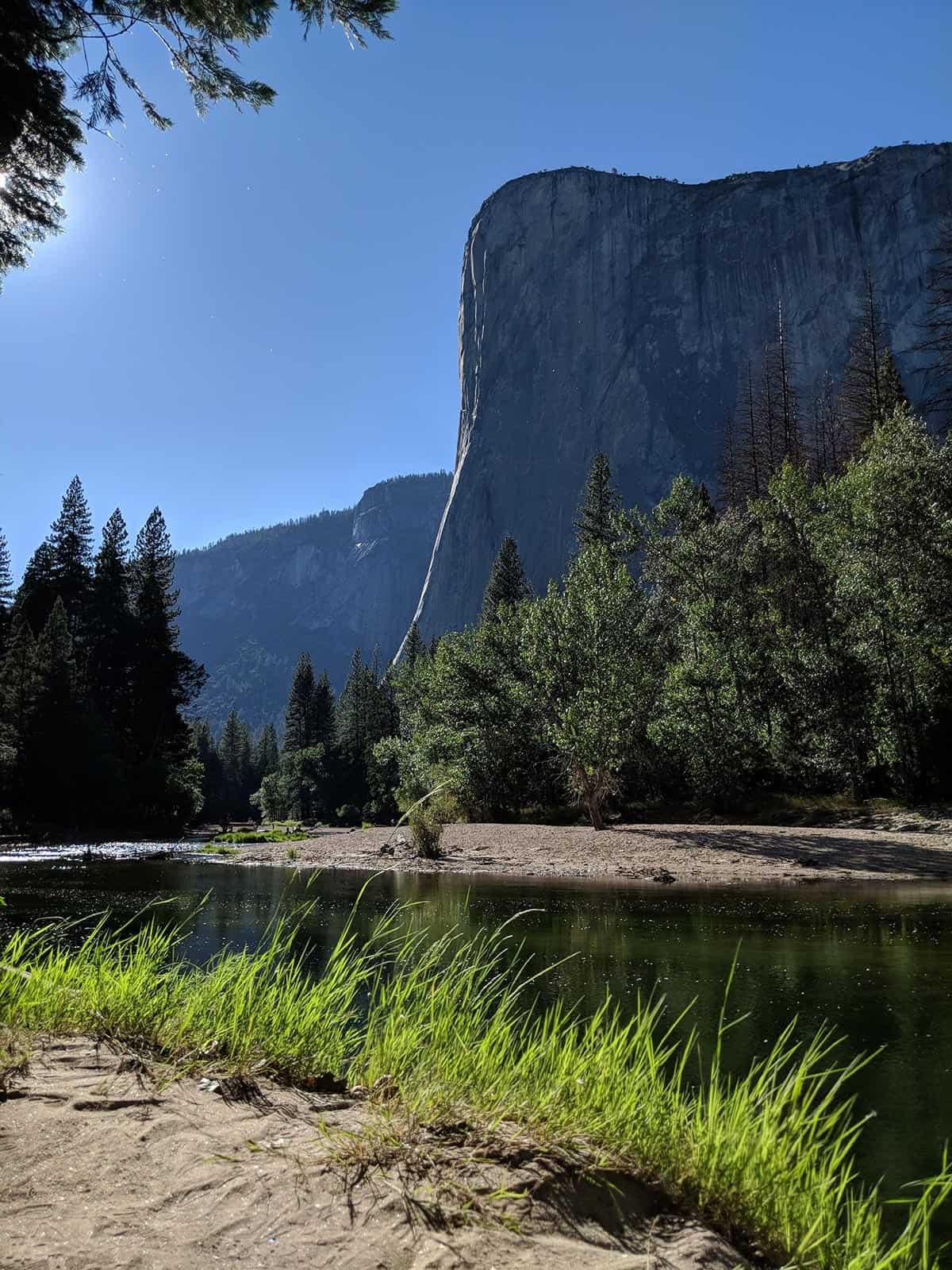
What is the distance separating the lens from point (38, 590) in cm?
5666

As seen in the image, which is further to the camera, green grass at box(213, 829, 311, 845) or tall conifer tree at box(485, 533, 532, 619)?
tall conifer tree at box(485, 533, 532, 619)

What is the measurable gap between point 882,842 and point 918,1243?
21088 mm

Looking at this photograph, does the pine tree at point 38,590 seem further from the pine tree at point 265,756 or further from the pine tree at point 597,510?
the pine tree at point 265,756

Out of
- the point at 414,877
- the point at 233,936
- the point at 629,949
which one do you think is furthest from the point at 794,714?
the point at 233,936

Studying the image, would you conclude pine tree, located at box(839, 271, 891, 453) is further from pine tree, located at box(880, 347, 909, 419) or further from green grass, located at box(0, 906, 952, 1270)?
green grass, located at box(0, 906, 952, 1270)

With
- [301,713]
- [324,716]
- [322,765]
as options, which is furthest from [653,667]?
[301,713]

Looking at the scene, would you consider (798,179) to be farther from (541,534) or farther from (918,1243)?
(918,1243)

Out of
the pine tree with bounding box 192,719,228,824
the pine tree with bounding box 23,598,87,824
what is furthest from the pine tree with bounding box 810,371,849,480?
the pine tree with bounding box 192,719,228,824

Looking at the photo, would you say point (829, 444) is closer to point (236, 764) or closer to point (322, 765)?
point (322, 765)

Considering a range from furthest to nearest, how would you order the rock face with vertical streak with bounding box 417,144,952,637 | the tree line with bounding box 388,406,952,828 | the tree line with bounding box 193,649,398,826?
the rock face with vertical streak with bounding box 417,144,952,637 → the tree line with bounding box 193,649,398,826 → the tree line with bounding box 388,406,952,828

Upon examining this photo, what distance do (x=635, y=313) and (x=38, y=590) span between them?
106 m

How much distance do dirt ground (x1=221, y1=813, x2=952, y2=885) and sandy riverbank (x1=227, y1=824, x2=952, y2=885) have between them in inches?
1.2

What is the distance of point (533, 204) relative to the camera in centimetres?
14088

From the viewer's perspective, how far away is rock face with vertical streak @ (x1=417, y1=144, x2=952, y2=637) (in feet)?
372
